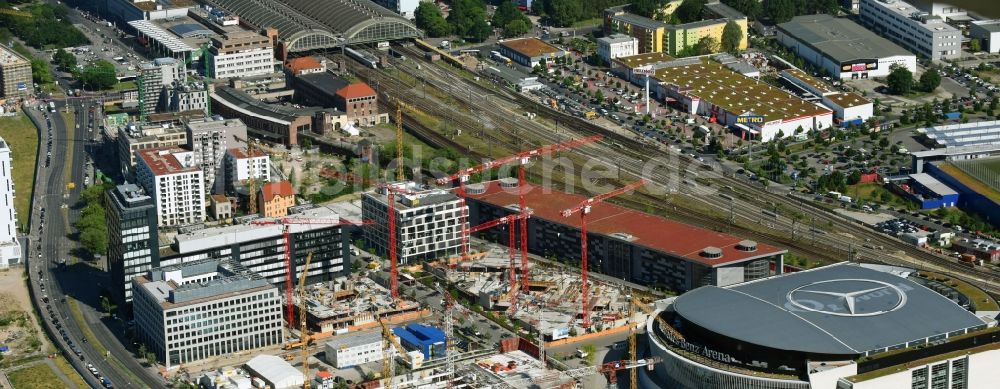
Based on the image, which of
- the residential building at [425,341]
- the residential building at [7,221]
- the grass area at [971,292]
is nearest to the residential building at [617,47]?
the grass area at [971,292]

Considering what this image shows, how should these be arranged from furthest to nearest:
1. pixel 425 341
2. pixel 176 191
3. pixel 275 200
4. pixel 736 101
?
1. pixel 736 101
2. pixel 275 200
3. pixel 176 191
4. pixel 425 341

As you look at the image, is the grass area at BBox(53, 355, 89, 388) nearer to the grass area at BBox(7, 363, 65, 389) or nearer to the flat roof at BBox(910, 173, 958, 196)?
the grass area at BBox(7, 363, 65, 389)

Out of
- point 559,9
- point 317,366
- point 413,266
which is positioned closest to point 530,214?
point 413,266

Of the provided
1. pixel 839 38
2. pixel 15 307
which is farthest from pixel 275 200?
pixel 839 38

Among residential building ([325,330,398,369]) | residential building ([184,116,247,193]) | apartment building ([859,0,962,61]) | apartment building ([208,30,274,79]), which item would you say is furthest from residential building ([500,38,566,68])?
residential building ([325,330,398,369])

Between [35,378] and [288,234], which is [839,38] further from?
[35,378]
